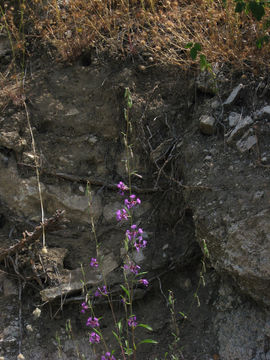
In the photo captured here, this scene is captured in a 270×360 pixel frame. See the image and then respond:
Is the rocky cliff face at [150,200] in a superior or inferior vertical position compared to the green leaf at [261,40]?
inferior

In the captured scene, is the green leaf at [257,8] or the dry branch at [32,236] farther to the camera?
the dry branch at [32,236]

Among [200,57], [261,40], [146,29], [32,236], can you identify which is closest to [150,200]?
[32,236]

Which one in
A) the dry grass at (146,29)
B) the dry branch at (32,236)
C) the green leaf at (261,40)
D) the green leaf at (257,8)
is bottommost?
the dry branch at (32,236)

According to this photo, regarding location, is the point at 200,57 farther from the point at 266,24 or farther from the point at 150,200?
the point at 150,200

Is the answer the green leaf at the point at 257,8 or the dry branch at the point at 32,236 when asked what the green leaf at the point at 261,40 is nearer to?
the green leaf at the point at 257,8

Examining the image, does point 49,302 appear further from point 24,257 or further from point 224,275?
point 224,275

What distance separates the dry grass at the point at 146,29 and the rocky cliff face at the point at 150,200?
0.16 meters

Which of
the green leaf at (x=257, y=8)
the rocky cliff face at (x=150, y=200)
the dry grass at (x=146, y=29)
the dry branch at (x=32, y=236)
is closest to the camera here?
the rocky cliff face at (x=150, y=200)

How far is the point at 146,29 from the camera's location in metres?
3.64

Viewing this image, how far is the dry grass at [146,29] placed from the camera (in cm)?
333

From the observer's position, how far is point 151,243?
309 centimetres

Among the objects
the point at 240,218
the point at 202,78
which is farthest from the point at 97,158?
the point at 240,218

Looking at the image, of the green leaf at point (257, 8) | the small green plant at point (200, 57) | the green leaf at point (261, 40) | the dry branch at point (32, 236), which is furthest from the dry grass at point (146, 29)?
the dry branch at point (32, 236)

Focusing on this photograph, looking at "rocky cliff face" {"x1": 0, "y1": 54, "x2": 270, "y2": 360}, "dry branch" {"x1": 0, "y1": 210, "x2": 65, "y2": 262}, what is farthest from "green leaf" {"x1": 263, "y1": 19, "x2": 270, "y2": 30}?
"dry branch" {"x1": 0, "y1": 210, "x2": 65, "y2": 262}
